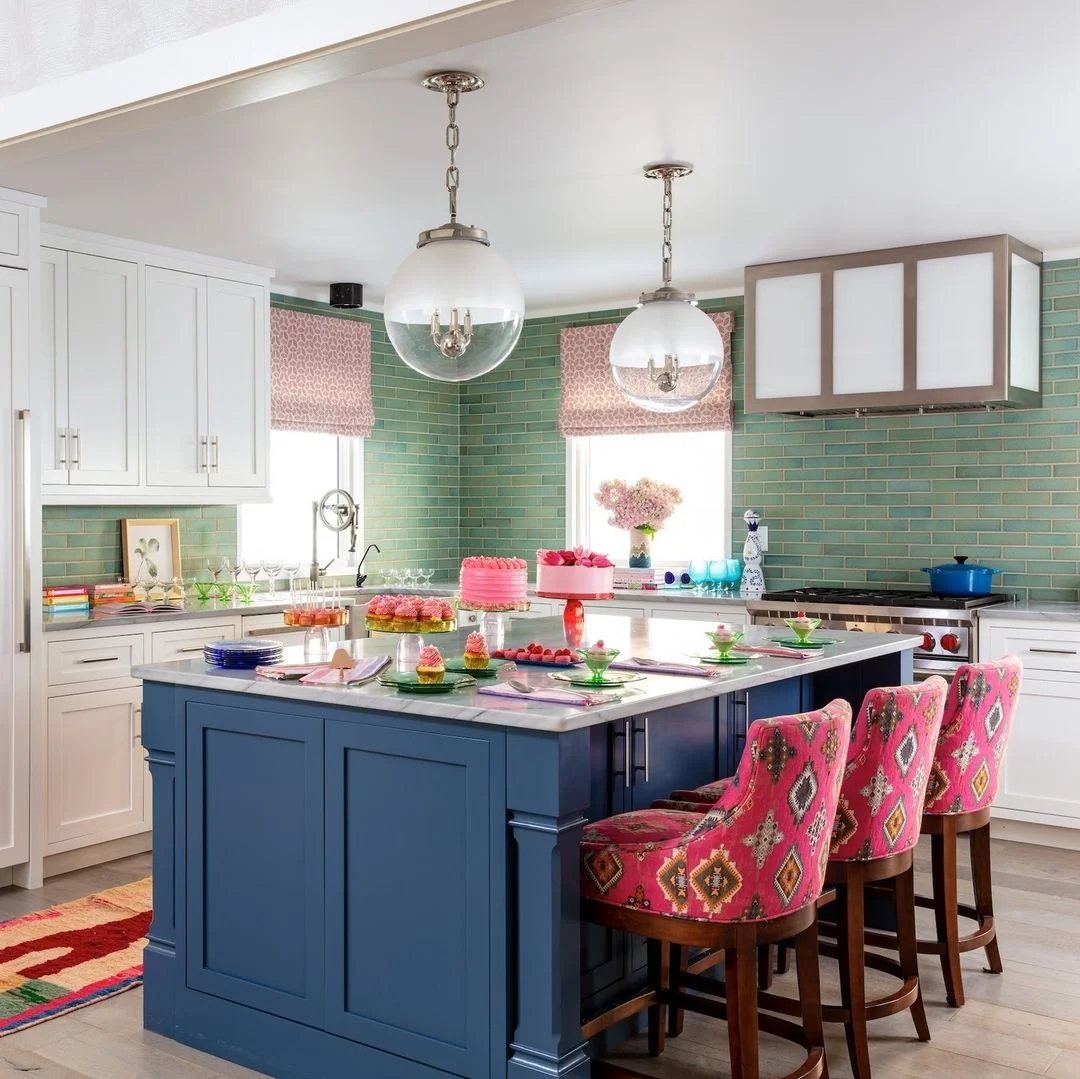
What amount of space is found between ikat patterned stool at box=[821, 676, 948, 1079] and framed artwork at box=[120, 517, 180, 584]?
3664 millimetres

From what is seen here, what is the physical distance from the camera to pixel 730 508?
652 cm

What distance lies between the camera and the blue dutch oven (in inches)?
216

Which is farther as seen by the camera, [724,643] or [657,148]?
[657,148]

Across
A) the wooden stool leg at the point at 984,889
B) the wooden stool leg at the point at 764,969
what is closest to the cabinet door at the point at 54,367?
the wooden stool leg at the point at 764,969

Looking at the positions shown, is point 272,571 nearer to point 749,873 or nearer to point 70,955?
point 70,955

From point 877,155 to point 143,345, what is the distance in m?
3.18

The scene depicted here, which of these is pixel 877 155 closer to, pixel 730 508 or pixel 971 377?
pixel 971 377

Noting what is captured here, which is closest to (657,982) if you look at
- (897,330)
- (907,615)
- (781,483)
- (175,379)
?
(907,615)

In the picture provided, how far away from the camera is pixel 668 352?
12.1 feet

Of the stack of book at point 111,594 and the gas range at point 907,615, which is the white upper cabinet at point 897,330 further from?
the stack of book at point 111,594

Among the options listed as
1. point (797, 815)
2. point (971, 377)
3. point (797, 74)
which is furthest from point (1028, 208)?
point (797, 815)

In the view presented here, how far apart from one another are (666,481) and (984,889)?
11.7 ft

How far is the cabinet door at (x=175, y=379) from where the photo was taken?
5359 millimetres

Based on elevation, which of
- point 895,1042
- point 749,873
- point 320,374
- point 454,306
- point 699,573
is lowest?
point 895,1042
